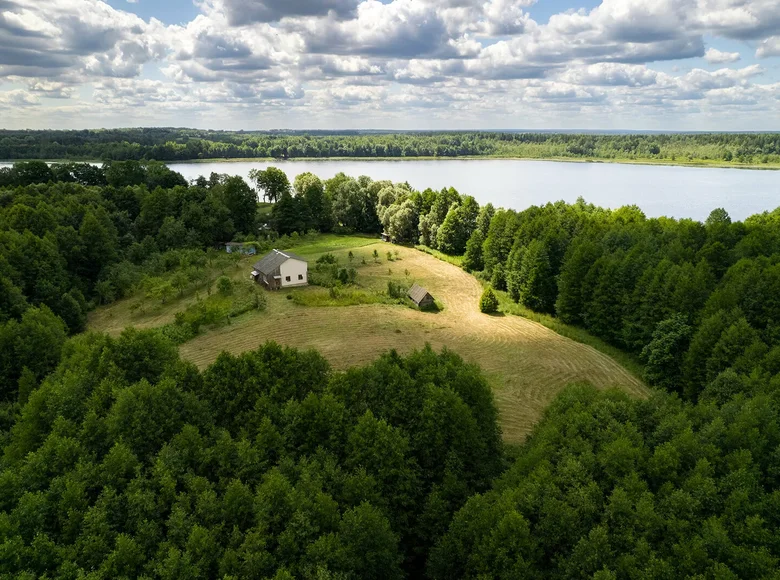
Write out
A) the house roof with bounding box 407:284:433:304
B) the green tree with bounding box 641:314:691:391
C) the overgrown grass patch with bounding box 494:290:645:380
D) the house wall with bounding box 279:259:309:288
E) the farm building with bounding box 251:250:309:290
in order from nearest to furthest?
the green tree with bounding box 641:314:691:391, the overgrown grass patch with bounding box 494:290:645:380, the house roof with bounding box 407:284:433:304, the farm building with bounding box 251:250:309:290, the house wall with bounding box 279:259:309:288

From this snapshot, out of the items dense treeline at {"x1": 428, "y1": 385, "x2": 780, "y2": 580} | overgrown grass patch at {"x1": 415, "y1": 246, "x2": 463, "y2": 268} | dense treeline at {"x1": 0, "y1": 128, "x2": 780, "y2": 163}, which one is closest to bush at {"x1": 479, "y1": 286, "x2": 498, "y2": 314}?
overgrown grass patch at {"x1": 415, "y1": 246, "x2": 463, "y2": 268}

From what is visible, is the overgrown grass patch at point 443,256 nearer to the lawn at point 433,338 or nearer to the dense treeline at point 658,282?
the dense treeline at point 658,282

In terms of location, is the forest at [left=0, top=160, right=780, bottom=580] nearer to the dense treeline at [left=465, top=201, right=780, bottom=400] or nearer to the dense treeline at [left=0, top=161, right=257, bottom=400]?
the dense treeline at [left=465, top=201, right=780, bottom=400]

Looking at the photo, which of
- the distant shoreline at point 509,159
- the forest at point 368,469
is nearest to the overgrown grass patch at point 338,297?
the forest at point 368,469

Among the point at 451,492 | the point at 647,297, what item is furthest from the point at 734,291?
the point at 451,492

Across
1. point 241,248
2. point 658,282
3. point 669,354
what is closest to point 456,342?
point 669,354

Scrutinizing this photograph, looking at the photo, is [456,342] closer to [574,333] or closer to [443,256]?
[574,333]
